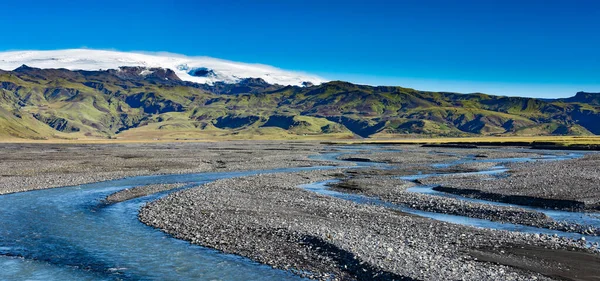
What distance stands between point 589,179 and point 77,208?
166ft

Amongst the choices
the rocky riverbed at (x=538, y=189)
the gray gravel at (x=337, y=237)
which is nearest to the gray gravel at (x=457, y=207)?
the gray gravel at (x=337, y=237)

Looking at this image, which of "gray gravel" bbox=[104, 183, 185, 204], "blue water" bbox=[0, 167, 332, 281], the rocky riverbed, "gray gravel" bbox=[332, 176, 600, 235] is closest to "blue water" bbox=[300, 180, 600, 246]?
"gray gravel" bbox=[332, 176, 600, 235]

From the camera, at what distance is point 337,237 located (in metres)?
27.0

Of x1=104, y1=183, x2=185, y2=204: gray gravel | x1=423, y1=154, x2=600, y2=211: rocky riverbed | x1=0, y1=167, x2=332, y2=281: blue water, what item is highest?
x1=423, y1=154, x2=600, y2=211: rocky riverbed

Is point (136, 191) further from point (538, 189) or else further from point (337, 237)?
Result: point (538, 189)

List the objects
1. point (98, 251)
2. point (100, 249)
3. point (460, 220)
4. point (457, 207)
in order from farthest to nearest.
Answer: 1. point (457, 207)
2. point (460, 220)
3. point (100, 249)
4. point (98, 251)

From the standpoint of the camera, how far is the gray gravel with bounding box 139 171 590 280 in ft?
70.0

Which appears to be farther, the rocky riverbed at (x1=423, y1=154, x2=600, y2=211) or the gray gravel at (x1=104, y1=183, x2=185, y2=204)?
the gray gravel at (x1=104, y1=183, x2=185, y2=204)

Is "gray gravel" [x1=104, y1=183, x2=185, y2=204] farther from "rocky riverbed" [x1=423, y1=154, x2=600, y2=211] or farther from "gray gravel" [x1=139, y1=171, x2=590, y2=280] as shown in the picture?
"rocky riverbed" [x1=423, y1=154, x2=600, y2=211]

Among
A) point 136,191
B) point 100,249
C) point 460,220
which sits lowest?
point 136,191

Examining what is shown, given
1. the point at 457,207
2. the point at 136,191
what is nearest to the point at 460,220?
the point at 457,207

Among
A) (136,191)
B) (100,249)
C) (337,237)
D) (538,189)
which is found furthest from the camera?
(136,191)

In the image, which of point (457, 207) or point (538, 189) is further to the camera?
point (538, 189)

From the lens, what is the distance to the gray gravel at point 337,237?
21344 mm
